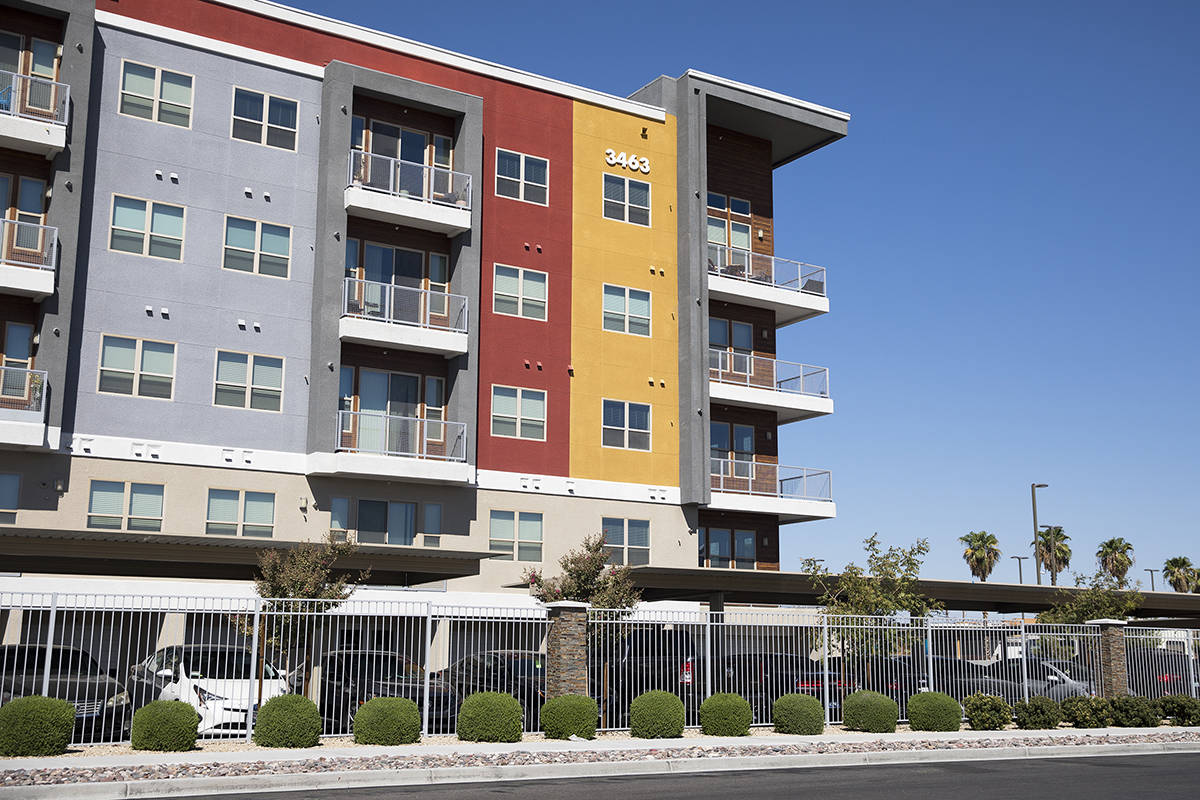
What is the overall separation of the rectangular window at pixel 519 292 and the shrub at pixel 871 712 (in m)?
18.1

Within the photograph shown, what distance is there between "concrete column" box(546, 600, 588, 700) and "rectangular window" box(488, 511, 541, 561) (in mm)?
12694

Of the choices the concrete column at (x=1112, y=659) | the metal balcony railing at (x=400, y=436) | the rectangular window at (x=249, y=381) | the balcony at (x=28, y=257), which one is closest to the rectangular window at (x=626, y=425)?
the metal balcony railing at (x=400, y=436)

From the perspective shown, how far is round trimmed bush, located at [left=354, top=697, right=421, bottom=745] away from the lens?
21562mm

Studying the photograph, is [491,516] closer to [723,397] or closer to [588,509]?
[588,509]

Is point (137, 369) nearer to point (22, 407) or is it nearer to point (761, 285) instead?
point (22, 407)

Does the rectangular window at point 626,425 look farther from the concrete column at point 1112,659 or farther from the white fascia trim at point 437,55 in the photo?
the concrete column at point 1112,659

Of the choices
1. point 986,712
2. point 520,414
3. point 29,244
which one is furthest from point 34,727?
point 520,414

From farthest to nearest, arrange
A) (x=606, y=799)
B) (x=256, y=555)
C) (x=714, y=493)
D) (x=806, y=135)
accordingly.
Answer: (x=806, y=135) < (x=714, y=493) < (x=256, y=555) < (x=606, y=799)

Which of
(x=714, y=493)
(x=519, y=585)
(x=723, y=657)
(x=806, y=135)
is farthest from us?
(x=806, y=135)

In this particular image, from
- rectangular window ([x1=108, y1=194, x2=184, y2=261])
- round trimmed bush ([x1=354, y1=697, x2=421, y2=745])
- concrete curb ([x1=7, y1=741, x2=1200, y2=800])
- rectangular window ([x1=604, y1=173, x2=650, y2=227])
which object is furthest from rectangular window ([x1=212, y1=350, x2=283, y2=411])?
concrete curb ([x1=7, y1=741, x2=1200, y2=800])

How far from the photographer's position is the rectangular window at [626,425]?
4097 cm

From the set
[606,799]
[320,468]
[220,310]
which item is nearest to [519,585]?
[320,468]

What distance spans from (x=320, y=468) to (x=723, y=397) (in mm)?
15102

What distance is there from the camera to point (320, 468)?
34469 mm
